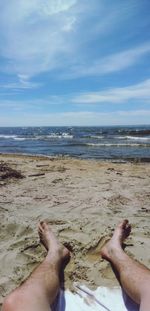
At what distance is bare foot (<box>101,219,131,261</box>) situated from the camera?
9.75 feet

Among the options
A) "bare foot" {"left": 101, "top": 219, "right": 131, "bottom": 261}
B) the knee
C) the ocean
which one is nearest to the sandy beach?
"bare foot" {"left": 101, "top": 219, "right": 131, "bottom": 261}

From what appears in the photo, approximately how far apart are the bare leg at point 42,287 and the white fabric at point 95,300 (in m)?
0.10

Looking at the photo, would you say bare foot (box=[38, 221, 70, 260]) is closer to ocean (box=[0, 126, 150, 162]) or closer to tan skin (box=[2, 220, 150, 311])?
tan skin (box=[2, 220, 150, 311])

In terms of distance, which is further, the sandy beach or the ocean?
the ocean

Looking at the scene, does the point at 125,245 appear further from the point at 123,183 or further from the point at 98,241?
the point at 123,183

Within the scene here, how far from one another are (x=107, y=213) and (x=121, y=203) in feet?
1.67

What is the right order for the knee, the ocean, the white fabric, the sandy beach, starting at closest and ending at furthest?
1. the knee
2. the white fabric
3. the sandy beach
4. the ocean

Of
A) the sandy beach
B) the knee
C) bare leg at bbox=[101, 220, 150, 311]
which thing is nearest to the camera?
the knee

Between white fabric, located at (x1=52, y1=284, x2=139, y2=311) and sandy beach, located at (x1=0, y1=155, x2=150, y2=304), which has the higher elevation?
sandy beach, located at (x1=0, y1=155, x2=150, y2=304)

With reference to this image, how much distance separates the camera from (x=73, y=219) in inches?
153

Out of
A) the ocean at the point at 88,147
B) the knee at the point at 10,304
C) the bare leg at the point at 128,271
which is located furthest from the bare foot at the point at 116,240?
the ocean at the point at 88,147

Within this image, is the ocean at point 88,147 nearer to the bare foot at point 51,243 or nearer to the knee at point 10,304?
the bare foot at point 51,243

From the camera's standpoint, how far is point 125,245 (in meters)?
3.25

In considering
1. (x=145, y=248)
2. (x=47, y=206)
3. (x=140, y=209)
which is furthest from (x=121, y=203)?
(x=145, y=248)
